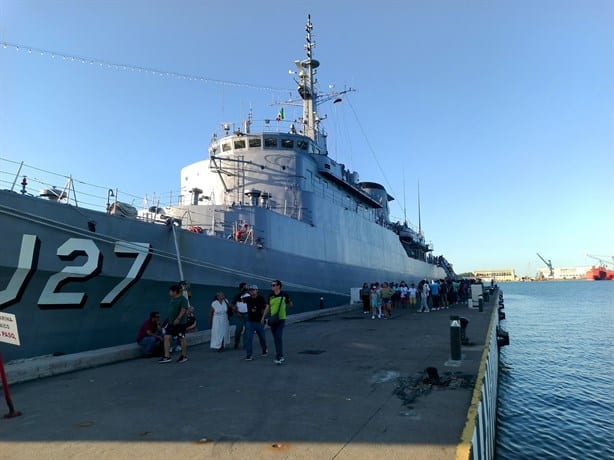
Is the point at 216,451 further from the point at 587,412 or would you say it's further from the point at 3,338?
the point at 587,412

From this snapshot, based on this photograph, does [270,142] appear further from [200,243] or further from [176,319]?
[176,319]

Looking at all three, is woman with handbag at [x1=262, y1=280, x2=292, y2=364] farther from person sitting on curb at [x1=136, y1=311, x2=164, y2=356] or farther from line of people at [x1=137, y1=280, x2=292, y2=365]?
person sitting on curb at [x1=136, y1=311, x2=164, y2=356]

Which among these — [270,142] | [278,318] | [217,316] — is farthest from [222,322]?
[270,142]

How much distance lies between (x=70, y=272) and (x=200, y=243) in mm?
3573

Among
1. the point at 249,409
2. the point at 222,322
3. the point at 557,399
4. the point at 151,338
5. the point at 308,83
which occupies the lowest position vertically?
the point at 557,399

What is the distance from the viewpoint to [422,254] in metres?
43.7

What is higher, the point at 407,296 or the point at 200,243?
the point at 200,243

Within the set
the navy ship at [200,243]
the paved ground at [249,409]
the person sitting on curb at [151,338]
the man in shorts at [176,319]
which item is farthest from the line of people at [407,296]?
the man in shorts at [176,319]

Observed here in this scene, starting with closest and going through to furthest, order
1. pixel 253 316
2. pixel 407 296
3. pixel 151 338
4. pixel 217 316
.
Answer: pixel 253 316
pixel 151 338
pixel 217 316
pixel 407 296

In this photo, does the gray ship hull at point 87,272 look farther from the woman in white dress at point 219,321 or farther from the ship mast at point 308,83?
the ship mast at point 308,83

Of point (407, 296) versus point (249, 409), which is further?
point (407, 296)

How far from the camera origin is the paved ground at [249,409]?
3.69 meters

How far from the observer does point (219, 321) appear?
345 inches

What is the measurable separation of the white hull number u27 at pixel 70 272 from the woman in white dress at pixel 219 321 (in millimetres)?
1714
